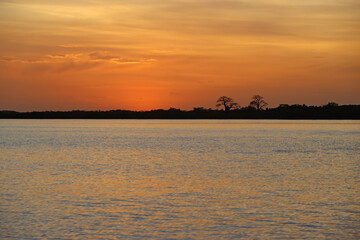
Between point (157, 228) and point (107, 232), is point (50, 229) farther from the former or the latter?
point (157, 228)

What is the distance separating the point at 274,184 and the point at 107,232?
1225 centimetres

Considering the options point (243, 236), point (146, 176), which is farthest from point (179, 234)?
point (146, 176)

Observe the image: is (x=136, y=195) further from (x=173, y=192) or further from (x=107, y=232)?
(x=107, y=232)

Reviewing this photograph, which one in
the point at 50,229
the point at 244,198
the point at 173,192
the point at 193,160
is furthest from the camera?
the point at 193,160

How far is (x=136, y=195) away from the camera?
21.5m

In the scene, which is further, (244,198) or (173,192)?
(173,192)

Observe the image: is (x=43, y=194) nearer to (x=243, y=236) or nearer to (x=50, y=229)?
(x=50, y=229)

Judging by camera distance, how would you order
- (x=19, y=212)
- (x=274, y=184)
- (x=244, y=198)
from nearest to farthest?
(x=19, y=212) < (x=244, y=198) < (x=274, y=184)

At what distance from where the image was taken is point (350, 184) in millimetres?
25078

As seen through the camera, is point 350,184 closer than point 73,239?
No

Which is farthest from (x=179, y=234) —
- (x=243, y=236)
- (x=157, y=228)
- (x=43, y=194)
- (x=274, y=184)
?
(x=274, y=184)

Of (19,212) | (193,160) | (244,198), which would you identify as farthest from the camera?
(193,160)

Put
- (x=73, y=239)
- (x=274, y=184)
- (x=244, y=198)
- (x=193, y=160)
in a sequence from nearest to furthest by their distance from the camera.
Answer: (x=73, y=239)
(x=244, y=198)
(x=274, y=184)
(x=193, y=160)

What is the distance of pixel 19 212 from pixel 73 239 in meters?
4.71
